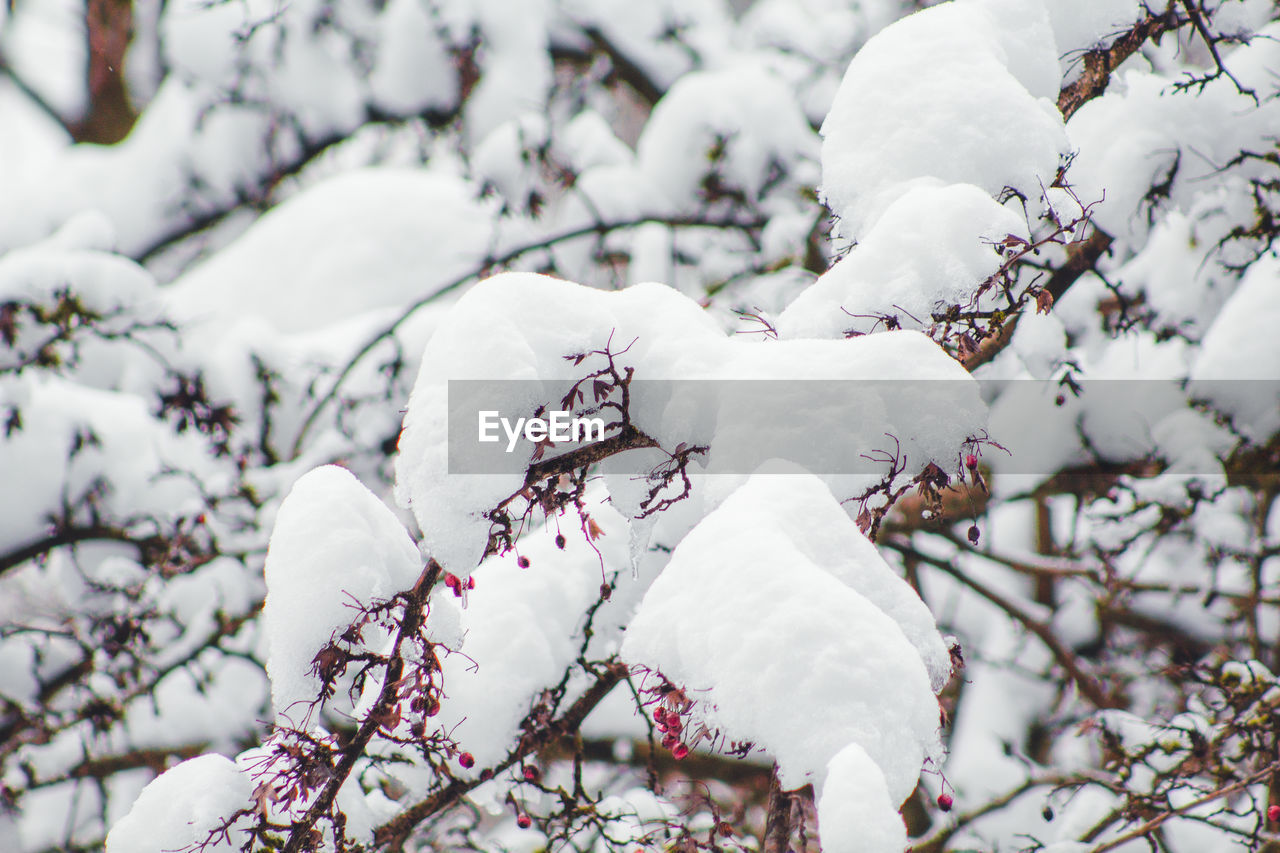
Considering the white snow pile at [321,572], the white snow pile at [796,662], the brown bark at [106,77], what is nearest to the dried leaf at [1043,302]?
the white snow pile at [796,662]

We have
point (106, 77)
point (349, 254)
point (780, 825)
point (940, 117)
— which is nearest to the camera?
point (780, 825)

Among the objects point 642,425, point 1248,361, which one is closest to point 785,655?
point 642,425

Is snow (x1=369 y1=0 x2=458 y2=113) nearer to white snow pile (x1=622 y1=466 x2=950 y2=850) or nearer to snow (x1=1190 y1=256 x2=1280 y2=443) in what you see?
snow (x1=1190 y1=256 x2=1280 y2=443)

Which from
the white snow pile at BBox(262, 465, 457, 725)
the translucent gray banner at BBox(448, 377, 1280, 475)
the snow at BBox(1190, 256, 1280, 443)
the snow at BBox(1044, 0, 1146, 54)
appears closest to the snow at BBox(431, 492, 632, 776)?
the white snow pile at BBox(262, 465, 457, 725)

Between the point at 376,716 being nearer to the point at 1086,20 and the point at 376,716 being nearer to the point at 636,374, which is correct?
the point at 636,374

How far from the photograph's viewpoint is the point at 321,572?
1.39 m

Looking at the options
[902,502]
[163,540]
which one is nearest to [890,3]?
[902,502]

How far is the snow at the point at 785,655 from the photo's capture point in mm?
974

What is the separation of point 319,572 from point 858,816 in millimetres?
910

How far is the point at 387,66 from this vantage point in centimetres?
495

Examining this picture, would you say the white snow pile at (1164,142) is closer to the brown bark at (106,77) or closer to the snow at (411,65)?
the snow at (411,65)

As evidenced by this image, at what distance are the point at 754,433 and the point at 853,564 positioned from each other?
0.24 meters

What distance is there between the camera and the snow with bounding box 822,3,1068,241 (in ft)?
4.92

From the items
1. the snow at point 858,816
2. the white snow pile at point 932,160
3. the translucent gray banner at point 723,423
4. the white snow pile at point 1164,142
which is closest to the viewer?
the snow at point 858,816
